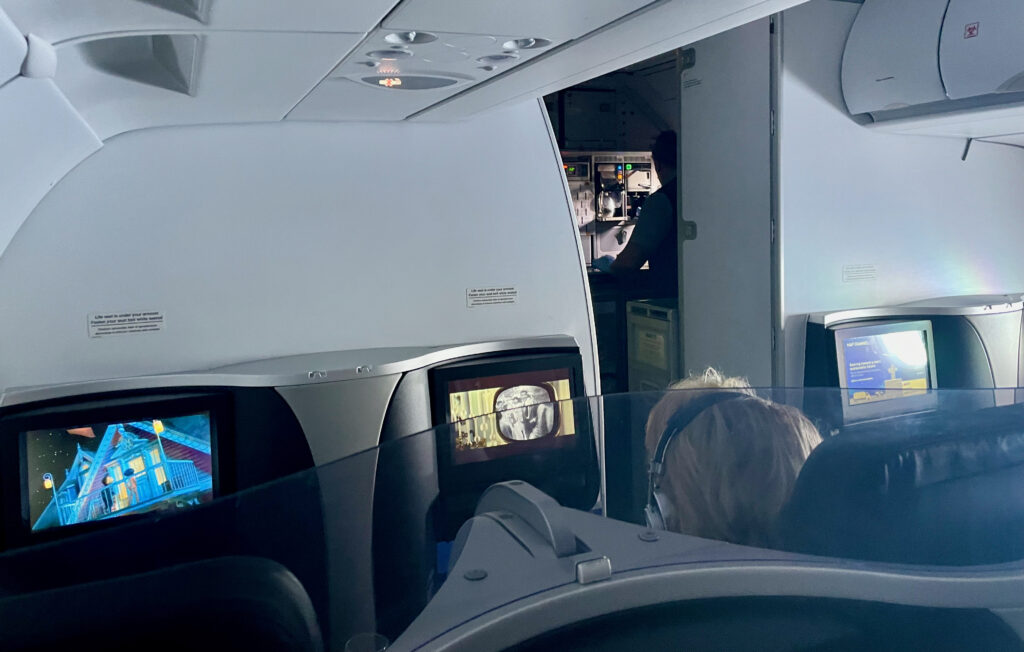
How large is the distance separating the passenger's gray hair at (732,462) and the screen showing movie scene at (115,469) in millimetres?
1143

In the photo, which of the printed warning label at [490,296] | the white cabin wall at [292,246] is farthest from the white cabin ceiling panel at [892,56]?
the printed warning label at [490,296]

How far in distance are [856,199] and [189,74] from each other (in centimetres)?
270

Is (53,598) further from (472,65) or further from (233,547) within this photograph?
(472,65)

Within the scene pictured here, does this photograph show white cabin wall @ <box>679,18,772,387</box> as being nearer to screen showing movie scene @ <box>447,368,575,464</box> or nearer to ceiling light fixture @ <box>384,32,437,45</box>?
ceiling light fixture @ <box>384,32,437,45</box>

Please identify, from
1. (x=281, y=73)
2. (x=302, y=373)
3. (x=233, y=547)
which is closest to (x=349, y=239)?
(x=302, y=373)

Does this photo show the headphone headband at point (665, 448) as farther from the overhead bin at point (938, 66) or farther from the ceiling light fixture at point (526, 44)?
the overhead bin at point (938, 66)

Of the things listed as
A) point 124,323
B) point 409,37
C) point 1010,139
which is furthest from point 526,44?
point 1010,139

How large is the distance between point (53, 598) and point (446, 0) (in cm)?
92

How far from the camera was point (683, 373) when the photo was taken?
3.92m

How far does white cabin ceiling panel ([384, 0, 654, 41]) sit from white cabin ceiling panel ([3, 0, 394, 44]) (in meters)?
0.06

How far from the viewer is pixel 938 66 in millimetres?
2773

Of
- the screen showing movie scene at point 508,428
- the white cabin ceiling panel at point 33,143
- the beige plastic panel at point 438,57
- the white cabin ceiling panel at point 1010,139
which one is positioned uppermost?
the white cabin ceiling panel at point 1010,139

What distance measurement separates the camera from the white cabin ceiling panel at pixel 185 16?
40.3 inches

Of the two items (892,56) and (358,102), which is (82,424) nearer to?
(358,102)
